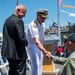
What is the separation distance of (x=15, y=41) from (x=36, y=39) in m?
0.54

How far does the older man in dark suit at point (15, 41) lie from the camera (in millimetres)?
5113

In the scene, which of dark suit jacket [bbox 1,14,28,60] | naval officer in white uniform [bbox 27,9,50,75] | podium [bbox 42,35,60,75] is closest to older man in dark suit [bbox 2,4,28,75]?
dark suit jacket [bbox 1,14,28,60]

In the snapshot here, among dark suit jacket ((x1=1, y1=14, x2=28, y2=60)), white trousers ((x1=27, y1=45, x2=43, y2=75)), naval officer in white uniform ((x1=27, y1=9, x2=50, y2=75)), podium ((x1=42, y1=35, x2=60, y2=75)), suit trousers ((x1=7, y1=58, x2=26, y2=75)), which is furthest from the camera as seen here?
podium ((x1=42, y1=35, x2=60, y2=75))

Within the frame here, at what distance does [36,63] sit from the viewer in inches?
228

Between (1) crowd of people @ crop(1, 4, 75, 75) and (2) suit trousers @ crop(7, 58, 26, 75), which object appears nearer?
(1) crowd of people @ crop(1, 4, 75, 75)

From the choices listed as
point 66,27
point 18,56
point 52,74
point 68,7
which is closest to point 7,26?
point 18,56

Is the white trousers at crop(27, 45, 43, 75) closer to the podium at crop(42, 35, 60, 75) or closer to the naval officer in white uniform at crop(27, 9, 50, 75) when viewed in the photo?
the naval officer in white uniform at crop(27, 9, 50, 75)

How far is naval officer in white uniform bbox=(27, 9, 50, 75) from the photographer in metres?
5.59

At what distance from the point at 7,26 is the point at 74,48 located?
1989 mm

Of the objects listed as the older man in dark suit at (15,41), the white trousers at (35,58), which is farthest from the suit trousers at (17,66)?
the white trousers at (35,58)

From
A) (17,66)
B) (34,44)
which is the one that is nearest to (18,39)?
(17,66)

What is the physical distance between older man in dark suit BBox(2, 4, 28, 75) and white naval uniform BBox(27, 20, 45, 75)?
0.44 meters

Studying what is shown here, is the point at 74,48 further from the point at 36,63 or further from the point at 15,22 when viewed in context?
the point at 36,63

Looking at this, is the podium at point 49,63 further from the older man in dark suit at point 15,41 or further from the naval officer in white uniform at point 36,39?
the older man in dark suit at point 15,41
